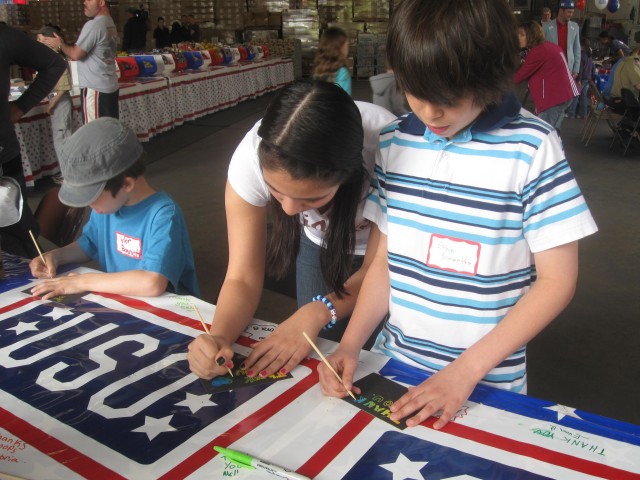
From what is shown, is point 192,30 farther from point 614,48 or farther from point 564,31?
point 614,48

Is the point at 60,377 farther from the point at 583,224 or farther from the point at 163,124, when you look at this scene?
the point at 163,124

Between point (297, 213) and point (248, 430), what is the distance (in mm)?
416

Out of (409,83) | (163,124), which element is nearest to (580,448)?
(409,83)

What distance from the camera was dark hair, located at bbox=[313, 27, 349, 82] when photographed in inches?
147

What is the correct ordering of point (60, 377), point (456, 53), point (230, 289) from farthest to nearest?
1. point (230, 289)
2. point (60, 377)
3. point (456, 53)

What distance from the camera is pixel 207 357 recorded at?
0.95 m

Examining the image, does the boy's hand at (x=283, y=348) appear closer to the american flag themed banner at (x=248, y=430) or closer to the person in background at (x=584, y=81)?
the american flag themed banner at (x=248, y=430)

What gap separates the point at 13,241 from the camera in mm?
1893

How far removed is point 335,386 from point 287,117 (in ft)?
1.40

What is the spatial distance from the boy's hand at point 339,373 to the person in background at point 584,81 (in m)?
7.04

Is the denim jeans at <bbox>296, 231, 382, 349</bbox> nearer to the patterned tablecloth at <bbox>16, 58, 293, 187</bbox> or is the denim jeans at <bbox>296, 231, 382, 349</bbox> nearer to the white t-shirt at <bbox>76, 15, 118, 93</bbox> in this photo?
the patterned tablecloth at <bbox>16, 58, 293, 187</bbox>

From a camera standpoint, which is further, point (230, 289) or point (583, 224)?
point (230, 289)

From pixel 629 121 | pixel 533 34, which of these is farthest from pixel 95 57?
pixel 629 121

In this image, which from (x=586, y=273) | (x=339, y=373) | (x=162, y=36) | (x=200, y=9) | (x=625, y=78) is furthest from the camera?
(x=200, y=9)
